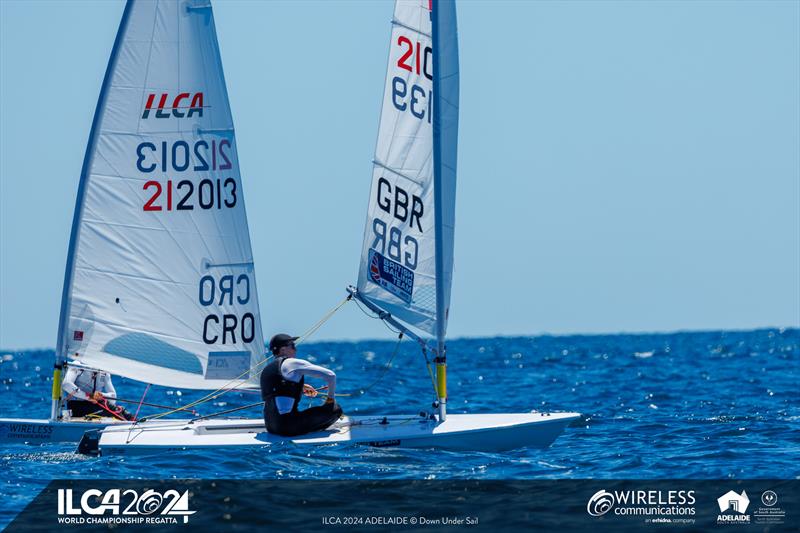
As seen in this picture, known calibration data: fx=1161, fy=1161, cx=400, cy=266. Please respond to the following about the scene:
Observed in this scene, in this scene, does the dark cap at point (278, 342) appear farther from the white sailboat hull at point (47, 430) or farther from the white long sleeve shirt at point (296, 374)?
the white sailboat hull at point (47, 430)

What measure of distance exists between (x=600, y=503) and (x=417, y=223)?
16.8 feet

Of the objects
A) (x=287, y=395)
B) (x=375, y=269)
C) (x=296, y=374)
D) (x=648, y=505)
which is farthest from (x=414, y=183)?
(x=648, y=505)

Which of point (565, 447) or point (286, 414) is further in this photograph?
point (565, 447)

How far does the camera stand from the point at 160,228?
1552 centimetres

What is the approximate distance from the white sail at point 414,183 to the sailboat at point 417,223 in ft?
0.04

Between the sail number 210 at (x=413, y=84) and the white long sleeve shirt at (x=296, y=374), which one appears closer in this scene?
the white long sleeve shirt at (x=296, y=374)

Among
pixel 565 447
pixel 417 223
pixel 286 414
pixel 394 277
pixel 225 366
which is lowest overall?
pixel 565 447

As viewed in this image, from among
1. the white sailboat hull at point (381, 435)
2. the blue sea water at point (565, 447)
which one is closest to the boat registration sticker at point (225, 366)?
the white sailboat hull at point (381, 435)

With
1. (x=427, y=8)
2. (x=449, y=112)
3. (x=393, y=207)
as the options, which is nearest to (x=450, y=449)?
(x=393, y=207)

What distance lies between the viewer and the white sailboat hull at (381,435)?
14117 mm

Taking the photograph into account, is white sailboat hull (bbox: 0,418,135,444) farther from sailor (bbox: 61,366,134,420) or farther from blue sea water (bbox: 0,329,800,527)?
sailor (bbox: 61,366,134,420)

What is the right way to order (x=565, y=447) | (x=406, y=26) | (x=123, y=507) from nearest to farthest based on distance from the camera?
1. (x=123, y=507)
2. (x=406, y=26)
3. (x=565, y=447)

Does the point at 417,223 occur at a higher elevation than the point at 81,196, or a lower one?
lower

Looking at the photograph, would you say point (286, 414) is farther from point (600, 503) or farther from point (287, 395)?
point (600, 503)
